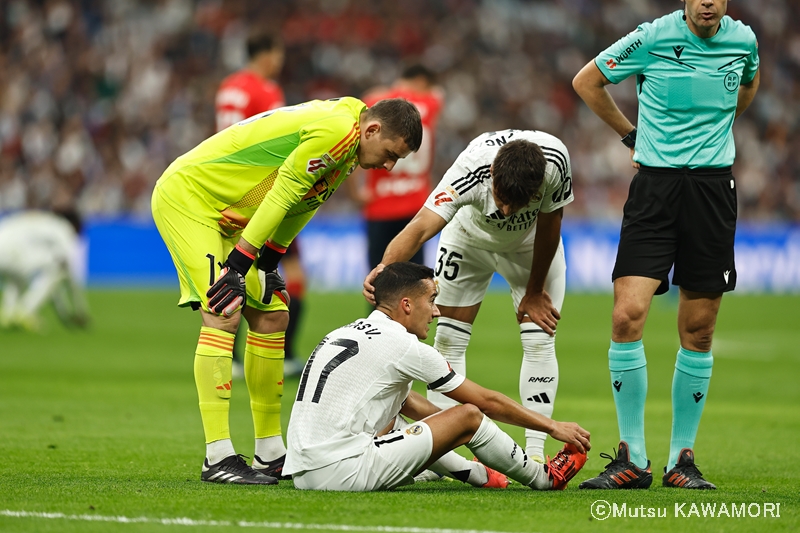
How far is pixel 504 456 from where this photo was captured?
206 inches

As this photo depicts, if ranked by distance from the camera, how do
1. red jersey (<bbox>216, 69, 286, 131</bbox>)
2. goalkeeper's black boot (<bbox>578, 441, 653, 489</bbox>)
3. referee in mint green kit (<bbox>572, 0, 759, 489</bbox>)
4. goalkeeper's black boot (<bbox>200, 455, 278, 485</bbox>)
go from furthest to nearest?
red jersey (<bbox>216, 69, 286, 131</bbox>)
referee in mint green kit (<bbox>572, 0, 759, 489</bbox>)
goalkeeper's black boot (<bbox>578, 441, 653, 489</bbox>)
goalkeeper's black boot (<bbox>200, 455, 278, 485</bbox>)

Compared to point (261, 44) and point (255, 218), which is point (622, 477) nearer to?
point (255, 218)

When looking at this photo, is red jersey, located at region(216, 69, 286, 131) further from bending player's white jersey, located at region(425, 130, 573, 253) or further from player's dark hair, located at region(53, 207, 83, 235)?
player's dark hair, located at region(53, 207, 83, 235)

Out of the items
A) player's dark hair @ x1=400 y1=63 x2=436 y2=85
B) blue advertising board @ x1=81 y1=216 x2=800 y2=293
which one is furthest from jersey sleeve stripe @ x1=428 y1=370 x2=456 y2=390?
blue advertising board @ x1=81 y1=216 x2=800 y2=293

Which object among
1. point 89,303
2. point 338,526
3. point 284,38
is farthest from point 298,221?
point 284,38

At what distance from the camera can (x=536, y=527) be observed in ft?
14.3

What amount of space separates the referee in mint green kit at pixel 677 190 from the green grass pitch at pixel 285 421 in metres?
0.53

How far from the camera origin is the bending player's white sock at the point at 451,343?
22.0 ft

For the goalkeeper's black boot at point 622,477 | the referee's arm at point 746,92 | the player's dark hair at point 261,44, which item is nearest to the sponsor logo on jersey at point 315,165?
the goalkeeper's black boot at point 622,477

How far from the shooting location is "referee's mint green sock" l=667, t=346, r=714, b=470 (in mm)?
5941

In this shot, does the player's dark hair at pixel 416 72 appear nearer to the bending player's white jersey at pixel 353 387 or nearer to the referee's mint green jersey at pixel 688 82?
the referee's mint green jersey at pixel 688 82

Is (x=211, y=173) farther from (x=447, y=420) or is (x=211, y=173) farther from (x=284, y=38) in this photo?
(x=284, y=38)

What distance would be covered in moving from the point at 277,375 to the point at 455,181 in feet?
4.91

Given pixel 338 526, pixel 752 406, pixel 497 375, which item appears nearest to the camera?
pixel 338 526
